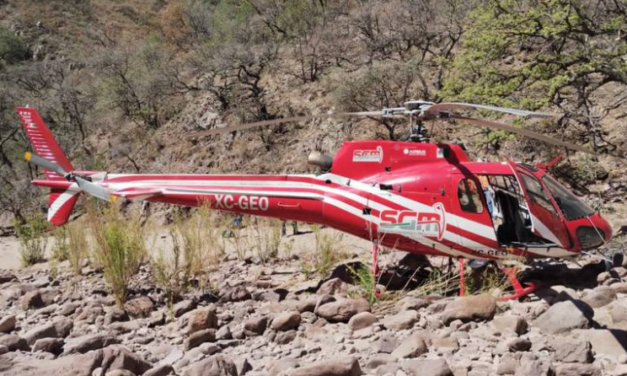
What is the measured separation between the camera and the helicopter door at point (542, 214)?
240 inches

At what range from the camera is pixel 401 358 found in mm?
3988

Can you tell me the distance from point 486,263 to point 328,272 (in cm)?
256

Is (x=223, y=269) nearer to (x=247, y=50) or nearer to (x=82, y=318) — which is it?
(x=82, y=318)

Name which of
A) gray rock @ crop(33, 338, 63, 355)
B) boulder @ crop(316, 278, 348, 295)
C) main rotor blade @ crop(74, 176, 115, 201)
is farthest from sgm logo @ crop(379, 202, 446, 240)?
main rotor blade @ crop(74, 176, 115, 201)

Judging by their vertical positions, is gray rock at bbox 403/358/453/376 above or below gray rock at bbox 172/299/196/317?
above

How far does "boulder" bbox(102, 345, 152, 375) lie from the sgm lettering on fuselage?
3.35 meters

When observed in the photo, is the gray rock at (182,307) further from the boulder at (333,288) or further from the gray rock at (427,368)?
the gray rock at (427,368)

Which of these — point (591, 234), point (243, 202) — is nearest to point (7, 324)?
point (243, 202)

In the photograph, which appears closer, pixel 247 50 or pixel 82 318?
pixel 82 318

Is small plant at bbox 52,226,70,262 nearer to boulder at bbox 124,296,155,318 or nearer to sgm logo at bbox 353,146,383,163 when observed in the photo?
boulder at bbox 124,296,155,318

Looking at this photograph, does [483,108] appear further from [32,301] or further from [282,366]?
[32,301]

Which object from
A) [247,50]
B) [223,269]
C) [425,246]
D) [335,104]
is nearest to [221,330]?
[425,246]

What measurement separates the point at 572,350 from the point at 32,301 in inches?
275

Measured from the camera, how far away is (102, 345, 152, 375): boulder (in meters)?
4.04
